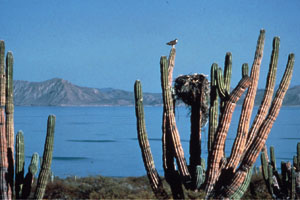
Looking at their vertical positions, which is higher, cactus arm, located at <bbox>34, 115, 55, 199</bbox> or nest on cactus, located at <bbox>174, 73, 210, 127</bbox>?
nest on cactus, located at <bbox>174, 73, 210, 127</bbox>

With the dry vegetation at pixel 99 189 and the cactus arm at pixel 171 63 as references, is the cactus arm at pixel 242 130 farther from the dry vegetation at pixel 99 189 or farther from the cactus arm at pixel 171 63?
the dry vegetation at pixel 99 189

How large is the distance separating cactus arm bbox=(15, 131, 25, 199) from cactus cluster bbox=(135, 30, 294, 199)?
2274 millimetres

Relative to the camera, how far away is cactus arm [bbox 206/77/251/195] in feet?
32.2

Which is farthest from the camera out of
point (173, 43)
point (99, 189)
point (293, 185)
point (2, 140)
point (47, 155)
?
point (99, 189)

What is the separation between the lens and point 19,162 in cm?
984

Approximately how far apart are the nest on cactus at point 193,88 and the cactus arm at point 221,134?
0.91 meters

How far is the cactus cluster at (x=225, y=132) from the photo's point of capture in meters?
9.94

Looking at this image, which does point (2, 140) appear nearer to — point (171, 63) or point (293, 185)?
point (171, 63)

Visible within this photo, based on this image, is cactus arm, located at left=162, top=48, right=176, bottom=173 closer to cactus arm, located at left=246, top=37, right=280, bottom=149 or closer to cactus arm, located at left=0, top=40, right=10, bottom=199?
cactus arm, located at left=246, top=37, right=280, bottom=149

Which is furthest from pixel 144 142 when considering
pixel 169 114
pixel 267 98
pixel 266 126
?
pixel 267 98

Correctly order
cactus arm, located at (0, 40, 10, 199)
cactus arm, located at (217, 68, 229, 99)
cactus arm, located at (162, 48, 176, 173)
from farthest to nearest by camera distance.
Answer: cactus arm, located at (162, 48, 176, 173) → cactus arm, located at (217, 68, 229, 99) → cactus arm, located at (0, 40, 10, 199)

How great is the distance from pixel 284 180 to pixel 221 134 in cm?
435

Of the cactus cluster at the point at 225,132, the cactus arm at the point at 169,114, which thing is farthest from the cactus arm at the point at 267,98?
the cactus arm at the point at 169,114

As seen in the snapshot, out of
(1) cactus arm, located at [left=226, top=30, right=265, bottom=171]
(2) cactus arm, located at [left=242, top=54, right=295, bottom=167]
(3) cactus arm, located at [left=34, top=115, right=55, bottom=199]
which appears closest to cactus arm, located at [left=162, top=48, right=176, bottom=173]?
(1) cactus arm, located at [left=226, top=30, right=265, bottom=171]
